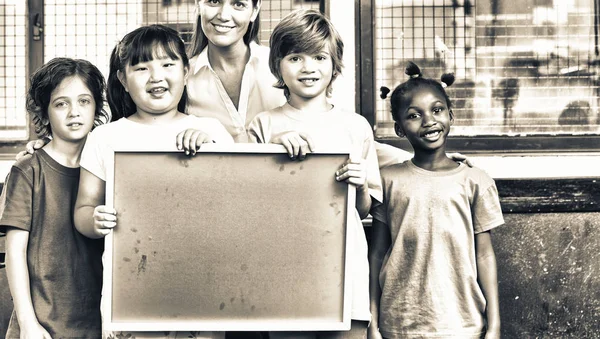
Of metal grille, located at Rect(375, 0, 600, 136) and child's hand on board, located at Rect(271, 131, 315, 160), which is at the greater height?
metal grille, located at Rect(375, 0, 600, 136)

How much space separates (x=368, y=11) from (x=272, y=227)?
6.22ft

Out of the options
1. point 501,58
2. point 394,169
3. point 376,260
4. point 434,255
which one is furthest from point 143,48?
point 501,58

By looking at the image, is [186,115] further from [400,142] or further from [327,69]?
[400,142]

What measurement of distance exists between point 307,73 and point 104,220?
0.93 meters

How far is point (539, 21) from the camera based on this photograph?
4.53 m

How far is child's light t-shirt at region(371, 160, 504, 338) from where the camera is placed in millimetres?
3250

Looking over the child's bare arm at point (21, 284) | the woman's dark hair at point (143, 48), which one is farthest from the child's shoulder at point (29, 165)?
the woman's dark hair at point (143, 48)

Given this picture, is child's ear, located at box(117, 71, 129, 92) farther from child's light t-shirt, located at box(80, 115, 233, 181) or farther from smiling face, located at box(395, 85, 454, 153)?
smiling face, located at box(395, 85, 454, 153)

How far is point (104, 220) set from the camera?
2.86 m

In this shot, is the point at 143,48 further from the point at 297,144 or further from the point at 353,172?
the point at 353,172

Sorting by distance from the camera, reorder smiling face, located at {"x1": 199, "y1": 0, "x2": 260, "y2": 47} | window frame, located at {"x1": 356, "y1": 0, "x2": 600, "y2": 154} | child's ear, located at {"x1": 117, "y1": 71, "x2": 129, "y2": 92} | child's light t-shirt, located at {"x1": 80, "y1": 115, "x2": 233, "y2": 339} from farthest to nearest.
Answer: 1. window frame, located at {"x1": 356, "y1": 0, "x2": 600, "y2": 154}
2. smiling face, located at {"x1": 199, "y1": 0, "x2": 260, "y2": 47}
3. child's ear, located at {"x1": 117, "y1": 71, "x2": 129, "y2": 92}
4. child's light t-shirt, located at {"x1": 80, "y1": 115, "x2": 233, "y2": 339}

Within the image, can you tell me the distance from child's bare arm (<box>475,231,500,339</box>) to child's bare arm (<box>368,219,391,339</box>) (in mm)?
372

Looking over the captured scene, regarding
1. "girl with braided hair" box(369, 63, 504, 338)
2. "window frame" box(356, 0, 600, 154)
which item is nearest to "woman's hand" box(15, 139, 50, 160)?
"girl with braided hair" box(369, 63, 504, 338)

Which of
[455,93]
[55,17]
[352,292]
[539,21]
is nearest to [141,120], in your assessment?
[352,292]
